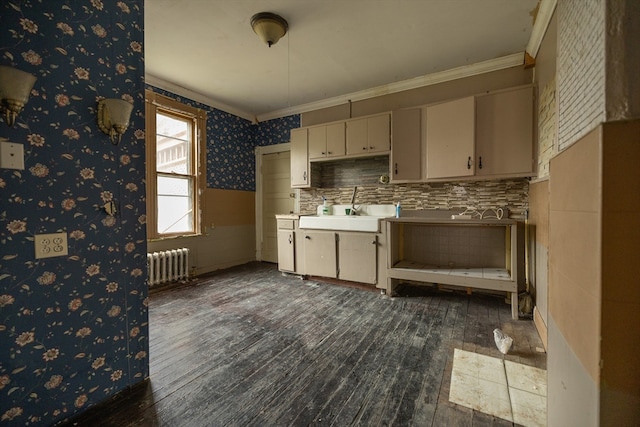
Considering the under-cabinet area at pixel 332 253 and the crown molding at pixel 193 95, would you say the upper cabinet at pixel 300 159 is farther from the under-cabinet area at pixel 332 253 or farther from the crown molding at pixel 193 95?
the crown molding at pixel 193 95

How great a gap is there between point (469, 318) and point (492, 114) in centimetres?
215

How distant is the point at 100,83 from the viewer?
1500 mm

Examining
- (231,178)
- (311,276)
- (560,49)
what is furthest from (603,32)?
(231,178)

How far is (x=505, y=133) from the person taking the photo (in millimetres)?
2953

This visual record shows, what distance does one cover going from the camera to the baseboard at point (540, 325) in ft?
7.01

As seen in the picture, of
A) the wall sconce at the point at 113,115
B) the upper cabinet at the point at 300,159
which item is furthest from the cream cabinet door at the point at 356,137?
the wall sconce at the point at 113,115

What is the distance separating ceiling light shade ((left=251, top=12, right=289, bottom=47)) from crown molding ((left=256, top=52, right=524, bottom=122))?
1779 millimetres

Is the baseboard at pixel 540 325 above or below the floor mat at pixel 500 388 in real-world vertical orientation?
above

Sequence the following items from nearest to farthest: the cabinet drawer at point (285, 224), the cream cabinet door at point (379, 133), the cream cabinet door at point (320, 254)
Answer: the cream cabinet door at point (379, 133) < the cream cabinet door at point (320, 254) < the cabinet drawer at point (285, 224)

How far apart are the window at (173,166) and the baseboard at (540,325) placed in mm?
4267

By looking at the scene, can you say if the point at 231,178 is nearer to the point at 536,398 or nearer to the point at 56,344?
the point at 56,344

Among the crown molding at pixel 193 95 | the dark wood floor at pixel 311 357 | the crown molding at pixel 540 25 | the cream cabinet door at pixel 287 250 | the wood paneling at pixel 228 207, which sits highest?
the crown molding at pixel 193 95

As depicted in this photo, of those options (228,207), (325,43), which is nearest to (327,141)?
(325,43)

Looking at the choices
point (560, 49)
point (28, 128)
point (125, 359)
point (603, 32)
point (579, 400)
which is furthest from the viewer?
point (125, 359)
